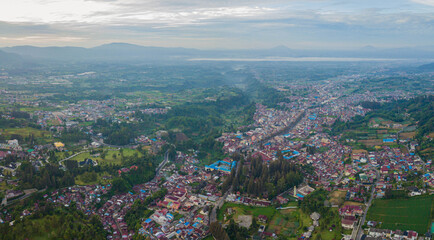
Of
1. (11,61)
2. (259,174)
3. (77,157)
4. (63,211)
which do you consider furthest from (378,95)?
(11,61)

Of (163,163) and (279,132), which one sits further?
(279,132)

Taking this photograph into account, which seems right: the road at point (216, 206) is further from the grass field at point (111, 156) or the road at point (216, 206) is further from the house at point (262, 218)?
the grass field at point (111, 156)

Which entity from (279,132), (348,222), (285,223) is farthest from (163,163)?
(348,222)

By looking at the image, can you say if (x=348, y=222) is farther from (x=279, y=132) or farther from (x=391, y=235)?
(x=279, y=132)

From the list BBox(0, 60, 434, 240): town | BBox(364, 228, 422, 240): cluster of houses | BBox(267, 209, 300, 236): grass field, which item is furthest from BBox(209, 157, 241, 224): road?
BBox(364, 228, 422, 240): cluster of houses

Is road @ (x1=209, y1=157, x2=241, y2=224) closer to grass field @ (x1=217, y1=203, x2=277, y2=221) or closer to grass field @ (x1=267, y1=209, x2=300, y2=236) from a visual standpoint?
grass field @ (x1=217, y1=203, x2=277, y2=221)

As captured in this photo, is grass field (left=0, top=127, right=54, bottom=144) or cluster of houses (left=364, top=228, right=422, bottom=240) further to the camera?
grass field (left=0, top=127, right=54, bottom=144)

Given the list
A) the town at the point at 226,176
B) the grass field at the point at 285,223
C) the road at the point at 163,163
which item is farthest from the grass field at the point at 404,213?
the road at the point at 163,163

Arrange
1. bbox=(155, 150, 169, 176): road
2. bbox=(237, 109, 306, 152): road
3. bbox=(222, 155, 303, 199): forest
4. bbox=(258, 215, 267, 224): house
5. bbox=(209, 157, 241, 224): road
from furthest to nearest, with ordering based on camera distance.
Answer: bbox=(237, 109, 306, 152): road, bbox=(155, 150, 169, 176): road, bbox=(222, 155, 303, 199): forest, bbox=(209, 157, 241, 224): road, bbox=(258, 215, 267, 224): house

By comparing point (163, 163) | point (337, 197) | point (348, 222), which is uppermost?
point (348, 222)
